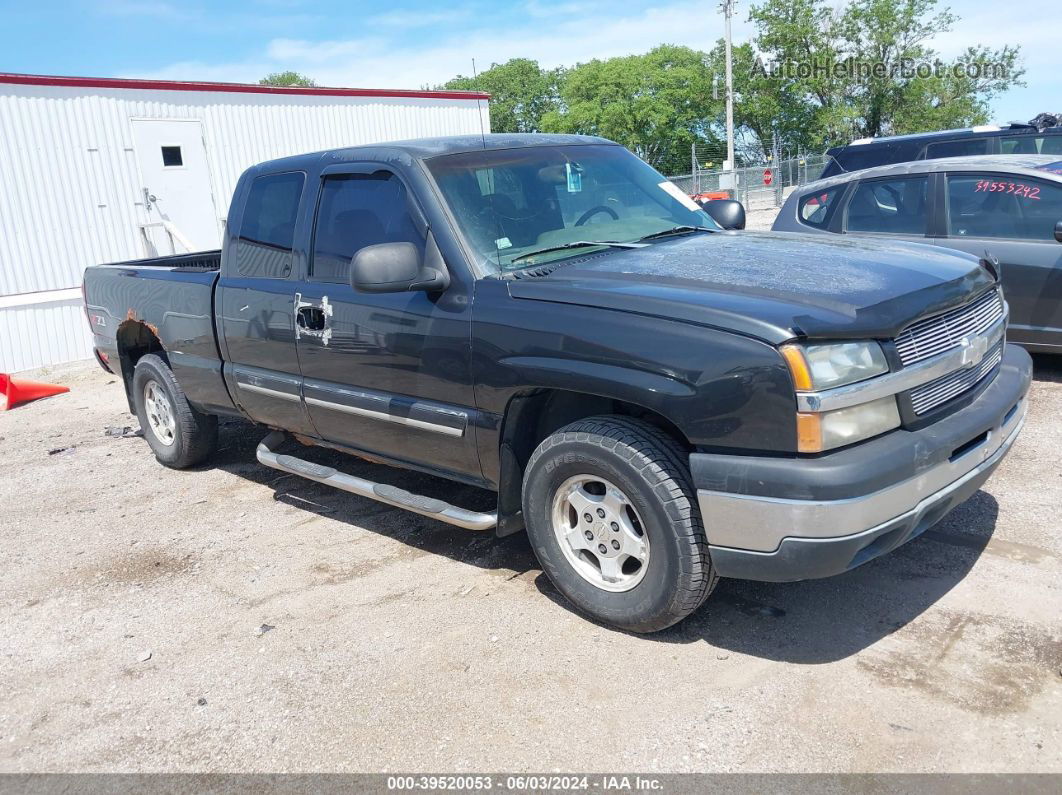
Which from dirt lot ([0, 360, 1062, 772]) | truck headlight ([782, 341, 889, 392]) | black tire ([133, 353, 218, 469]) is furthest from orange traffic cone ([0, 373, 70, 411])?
truck headlight ([782, 341, 889, 392])

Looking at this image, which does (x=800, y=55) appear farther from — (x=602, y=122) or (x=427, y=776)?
(x=427, y=776)

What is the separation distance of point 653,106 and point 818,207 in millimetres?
75122

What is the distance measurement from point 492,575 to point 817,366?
198cm

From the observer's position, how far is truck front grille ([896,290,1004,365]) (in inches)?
124

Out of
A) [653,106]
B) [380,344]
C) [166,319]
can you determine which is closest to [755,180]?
[166,319]

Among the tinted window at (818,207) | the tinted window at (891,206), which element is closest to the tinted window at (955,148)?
the tinted window at (818,207)

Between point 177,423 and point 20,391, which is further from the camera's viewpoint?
point 20,391

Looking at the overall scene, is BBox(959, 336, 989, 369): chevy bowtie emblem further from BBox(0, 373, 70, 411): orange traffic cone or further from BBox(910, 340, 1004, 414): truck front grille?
BBox(0, 373, 70, 411): orange traffic cone

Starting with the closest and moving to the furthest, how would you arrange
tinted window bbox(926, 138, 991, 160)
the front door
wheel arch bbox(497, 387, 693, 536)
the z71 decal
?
wheel arch bbox(497, 387, 693, 536) < the front door < the z71 decal < tinted window bbox(926, 138, 991, 160)

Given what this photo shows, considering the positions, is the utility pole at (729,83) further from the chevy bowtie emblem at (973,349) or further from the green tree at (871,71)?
the chevy bowtie emblem at (973,349)

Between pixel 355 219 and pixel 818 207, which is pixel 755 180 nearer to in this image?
pixel 818 207

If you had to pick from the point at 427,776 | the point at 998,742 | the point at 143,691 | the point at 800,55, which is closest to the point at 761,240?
the point at 998,742

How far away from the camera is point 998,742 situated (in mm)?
2746

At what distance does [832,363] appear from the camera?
2.96 metres
